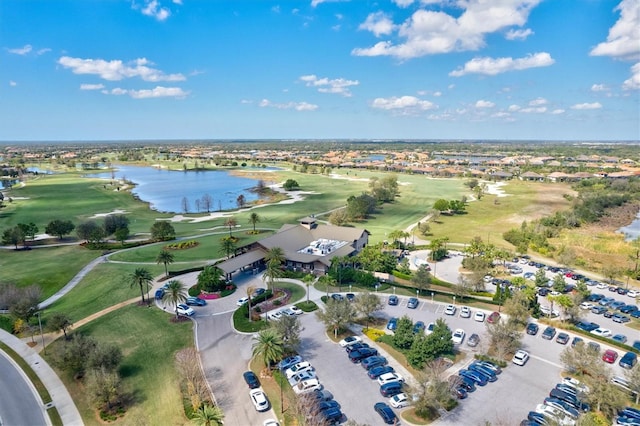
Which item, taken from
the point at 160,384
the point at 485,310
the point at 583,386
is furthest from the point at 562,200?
the point at 160,384

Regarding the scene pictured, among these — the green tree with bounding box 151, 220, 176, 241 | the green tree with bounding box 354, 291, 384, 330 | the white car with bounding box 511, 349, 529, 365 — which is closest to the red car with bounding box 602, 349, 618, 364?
the white car with bounding box 511, 349, 529, 365

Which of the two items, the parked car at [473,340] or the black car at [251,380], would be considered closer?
the black car at [251,380]

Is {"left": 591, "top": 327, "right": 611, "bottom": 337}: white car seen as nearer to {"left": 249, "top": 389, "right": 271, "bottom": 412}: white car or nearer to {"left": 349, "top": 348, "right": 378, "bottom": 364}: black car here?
{"left": 349, "top": 348, "right": 378, "bottom": 364}: black car

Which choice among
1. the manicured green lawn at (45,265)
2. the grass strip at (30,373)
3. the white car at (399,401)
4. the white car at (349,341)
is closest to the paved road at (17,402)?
the grass strip at (30,373)

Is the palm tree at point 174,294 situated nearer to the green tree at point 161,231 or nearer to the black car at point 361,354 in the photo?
the black car at point 361,354

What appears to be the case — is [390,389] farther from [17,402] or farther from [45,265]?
[45,265]

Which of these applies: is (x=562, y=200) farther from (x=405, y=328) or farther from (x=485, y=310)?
(x=405, y=328)
